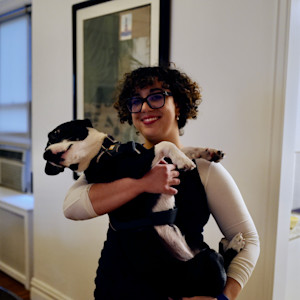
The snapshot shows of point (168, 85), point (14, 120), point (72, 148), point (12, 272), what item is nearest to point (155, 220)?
point (72, 148)

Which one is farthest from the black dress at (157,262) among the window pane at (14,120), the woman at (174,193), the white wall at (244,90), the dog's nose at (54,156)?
the window pane at (14,120)

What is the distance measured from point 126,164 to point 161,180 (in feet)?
0.34

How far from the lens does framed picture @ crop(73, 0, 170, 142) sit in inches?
67.6

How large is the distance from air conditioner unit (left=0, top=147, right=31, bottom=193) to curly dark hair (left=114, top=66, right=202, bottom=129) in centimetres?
221

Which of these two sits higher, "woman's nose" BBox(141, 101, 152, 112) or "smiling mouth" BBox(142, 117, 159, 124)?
"woman's nose" BBox(141, 101, 152, 112)

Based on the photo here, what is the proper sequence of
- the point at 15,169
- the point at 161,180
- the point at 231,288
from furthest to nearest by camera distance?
the point at 15,169 < the point at 231,288 < the point at 161,180

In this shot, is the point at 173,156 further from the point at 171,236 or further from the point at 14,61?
the point at 14,61

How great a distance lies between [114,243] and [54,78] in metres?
1.67

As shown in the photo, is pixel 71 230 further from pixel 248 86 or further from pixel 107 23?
pixel 248 86

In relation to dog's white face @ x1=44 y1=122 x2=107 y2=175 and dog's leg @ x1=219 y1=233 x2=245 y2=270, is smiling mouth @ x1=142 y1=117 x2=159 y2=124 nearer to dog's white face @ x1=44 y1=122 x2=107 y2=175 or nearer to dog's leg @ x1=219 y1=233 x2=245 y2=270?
dog's white face @ x1=44 y1=122 x2=107 y2=175

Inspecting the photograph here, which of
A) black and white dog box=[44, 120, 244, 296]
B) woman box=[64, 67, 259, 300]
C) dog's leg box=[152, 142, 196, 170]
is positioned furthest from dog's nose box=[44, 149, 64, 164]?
dog's leg box=[152, 142, 196, 170]

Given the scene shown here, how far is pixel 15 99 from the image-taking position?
123 inches

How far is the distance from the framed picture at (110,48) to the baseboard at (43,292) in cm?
126

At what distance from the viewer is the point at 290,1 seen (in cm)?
131
